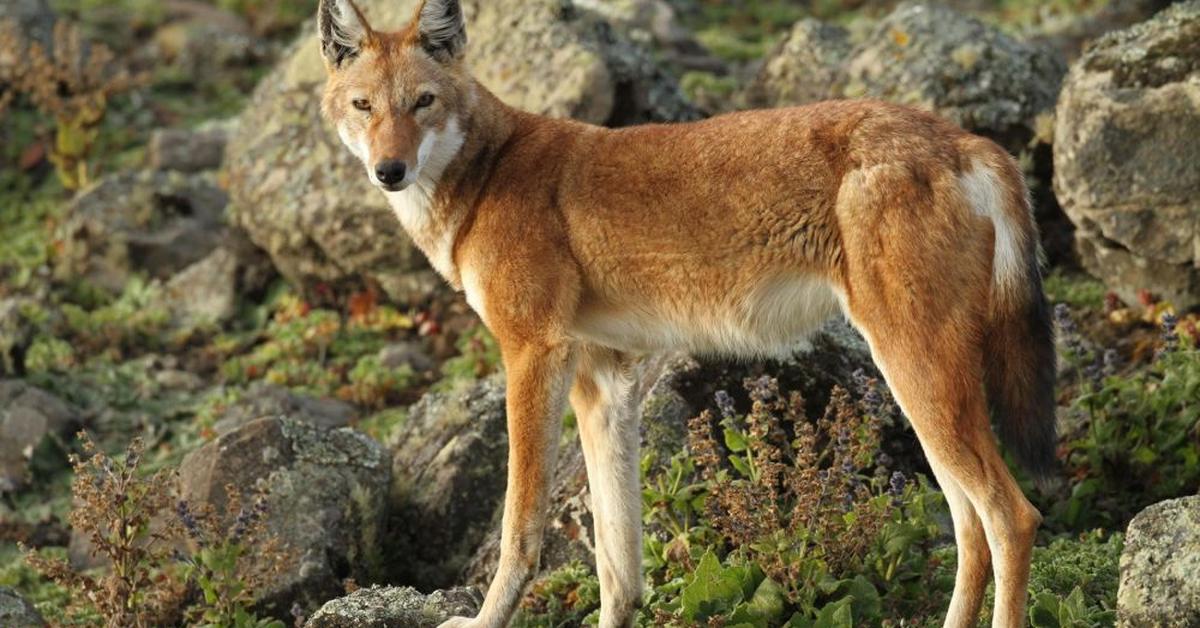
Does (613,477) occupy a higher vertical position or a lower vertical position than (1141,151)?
lower

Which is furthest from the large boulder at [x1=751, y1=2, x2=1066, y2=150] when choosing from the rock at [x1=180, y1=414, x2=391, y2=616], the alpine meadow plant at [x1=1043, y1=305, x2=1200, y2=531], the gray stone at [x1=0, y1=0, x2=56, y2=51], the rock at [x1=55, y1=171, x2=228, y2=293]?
the gray stone at [x1=0, y1=0, x2=56, y2=51]

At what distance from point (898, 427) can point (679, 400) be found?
1.12 metres

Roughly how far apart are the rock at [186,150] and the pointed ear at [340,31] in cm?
769

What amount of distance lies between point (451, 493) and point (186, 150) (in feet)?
24.7

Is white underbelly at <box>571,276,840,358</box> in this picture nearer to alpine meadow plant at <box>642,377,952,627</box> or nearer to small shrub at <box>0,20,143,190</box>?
alpine meadow plant at <box>642,377,952,627</box>

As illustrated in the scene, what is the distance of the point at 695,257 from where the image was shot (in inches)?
260

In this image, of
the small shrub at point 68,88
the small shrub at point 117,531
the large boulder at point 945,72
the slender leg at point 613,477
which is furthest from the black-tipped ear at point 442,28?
the small shrub at point 68,88

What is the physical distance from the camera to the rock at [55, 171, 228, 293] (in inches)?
507

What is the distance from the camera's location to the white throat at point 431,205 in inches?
275

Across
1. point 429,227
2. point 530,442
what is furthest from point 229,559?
point 429,227

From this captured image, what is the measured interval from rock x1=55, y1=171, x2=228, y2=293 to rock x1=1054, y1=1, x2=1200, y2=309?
Answer: 724 centimetres

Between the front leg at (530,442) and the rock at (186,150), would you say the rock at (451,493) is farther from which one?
the rock at (186,150)

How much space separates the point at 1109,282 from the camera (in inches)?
376

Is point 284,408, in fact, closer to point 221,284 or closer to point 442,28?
point 221,284
